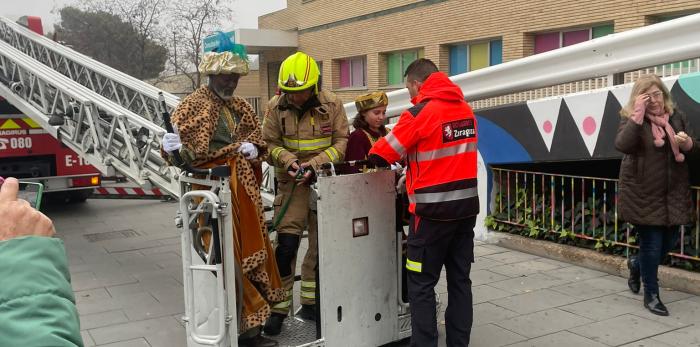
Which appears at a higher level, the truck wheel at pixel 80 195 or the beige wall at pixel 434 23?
the beige wall at pixel 434 23

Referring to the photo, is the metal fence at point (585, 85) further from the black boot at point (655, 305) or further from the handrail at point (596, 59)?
the black boot at point (655, 305)

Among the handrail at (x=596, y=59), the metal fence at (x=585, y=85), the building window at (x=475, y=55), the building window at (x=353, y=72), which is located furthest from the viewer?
the building window at (x=353, y=72)

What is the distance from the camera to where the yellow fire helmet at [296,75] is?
4.24m

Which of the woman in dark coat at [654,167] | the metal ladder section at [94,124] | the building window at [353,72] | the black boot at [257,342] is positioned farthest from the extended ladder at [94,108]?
the building window at [353,72]

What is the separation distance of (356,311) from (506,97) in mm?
3894

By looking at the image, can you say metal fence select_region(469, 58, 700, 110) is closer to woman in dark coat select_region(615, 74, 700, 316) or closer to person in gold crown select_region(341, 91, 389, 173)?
woman in dark coat select_region(615, 74, 700, 316)

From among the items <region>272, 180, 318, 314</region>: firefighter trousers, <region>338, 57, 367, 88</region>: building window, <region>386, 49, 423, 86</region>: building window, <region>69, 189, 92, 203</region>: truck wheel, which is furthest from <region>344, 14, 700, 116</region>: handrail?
<region>338, 57, 367, 88</region>: building window

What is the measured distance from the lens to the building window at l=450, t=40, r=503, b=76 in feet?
55.5

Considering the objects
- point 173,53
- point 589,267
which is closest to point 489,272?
point 589,267

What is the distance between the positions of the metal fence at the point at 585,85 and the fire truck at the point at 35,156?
620 cm

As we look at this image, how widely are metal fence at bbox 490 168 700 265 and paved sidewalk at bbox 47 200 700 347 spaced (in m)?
0.34

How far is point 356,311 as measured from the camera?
4027mm

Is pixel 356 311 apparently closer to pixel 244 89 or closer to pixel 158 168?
pixel 158 168

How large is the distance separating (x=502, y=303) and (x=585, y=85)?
2474 mm
